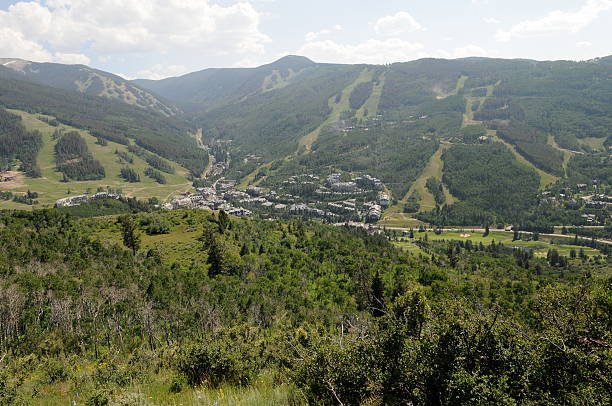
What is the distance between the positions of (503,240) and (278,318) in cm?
15585

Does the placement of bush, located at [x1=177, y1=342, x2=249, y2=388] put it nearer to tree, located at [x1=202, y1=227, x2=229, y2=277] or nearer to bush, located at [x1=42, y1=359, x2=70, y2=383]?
bush, located at [x1=42, y1=359, x2=70, y2=383]

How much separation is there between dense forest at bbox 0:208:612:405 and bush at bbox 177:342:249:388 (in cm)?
9

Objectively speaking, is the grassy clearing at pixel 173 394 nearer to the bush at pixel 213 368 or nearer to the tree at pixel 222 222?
the bush at pixel 213 368

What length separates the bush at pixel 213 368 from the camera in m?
18.1

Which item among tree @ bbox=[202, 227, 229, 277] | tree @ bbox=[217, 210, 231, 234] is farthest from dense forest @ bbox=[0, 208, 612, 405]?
tree @ bbox=[217, 210, 231, 234]

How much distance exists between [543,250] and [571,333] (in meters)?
168

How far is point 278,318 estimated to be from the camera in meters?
52.9

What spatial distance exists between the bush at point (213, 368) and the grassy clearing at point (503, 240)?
138 metres

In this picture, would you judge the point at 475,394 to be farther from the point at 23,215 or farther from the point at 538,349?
the point at 23,215

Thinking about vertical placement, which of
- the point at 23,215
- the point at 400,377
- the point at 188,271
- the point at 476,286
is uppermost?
the point at 400,377

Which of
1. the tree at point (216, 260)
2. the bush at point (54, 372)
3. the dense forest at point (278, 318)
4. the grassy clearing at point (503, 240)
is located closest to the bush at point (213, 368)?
the dense forest at point (278, 318)

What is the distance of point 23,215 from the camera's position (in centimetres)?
7575

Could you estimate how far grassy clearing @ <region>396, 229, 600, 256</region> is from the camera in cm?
14800

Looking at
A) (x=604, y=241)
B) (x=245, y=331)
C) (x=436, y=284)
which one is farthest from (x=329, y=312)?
(x=604, y=241)
